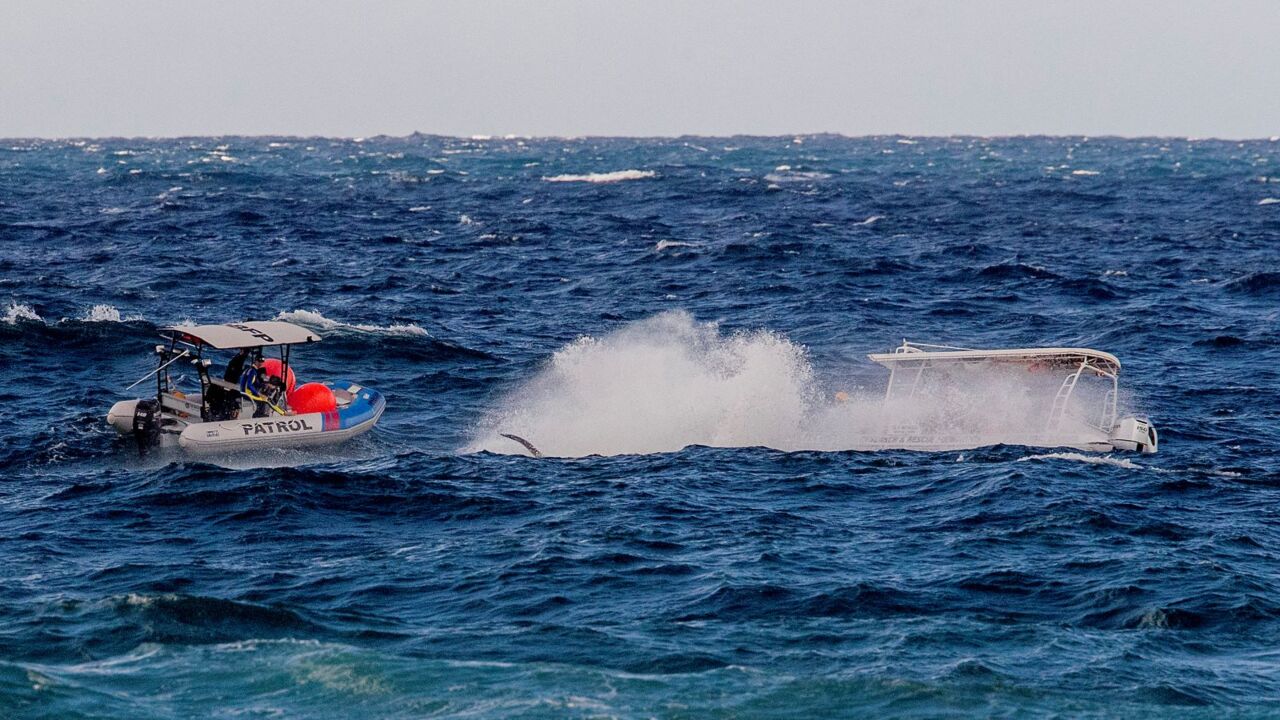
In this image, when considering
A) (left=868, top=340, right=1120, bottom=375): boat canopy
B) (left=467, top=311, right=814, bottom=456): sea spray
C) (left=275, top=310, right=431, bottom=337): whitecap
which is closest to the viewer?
(left=868, top=340, right=1120, bottom=375): boat canopy

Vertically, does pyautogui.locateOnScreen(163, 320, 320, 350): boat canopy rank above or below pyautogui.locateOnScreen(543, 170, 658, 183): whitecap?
below

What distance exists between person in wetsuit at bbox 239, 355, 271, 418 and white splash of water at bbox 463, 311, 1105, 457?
489 cm

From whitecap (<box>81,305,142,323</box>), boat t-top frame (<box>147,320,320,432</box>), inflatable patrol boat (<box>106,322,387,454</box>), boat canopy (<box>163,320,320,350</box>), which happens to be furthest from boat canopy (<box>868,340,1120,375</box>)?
whitecap (<box>81,305,142,323</box>)

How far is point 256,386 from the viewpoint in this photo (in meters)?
32.2

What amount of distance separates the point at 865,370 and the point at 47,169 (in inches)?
4873

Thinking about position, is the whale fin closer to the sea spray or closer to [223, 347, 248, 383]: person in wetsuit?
the sea spray

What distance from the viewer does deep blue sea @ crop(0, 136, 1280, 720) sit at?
61.0 feet

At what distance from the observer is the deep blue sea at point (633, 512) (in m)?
18.6

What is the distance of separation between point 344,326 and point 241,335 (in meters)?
17.2

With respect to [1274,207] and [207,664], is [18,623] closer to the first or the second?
[207,664]

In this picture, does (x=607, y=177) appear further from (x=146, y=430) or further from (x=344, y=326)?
(x=146, y=430)

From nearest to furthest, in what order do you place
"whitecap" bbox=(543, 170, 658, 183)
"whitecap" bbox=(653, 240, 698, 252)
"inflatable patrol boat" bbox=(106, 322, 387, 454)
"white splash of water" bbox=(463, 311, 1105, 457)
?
"inflatable patrol boat" bbox=(106, 322, 387, 454) → "white splash of water" bbox=(463, 311, 1105, 457) → "whitecap" bbox=(653, 240, 698, 252) → "whitecap" bbox=(543, 170, 658, 183)

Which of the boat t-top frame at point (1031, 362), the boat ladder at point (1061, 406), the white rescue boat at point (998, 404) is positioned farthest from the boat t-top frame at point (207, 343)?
the boat ladder at point (1061, 406)

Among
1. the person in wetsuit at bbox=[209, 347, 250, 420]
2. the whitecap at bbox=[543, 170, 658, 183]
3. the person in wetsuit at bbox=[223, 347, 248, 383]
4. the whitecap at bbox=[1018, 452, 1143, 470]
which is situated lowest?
the whitecap at bbox=[1018, 452, 1143, 470]
